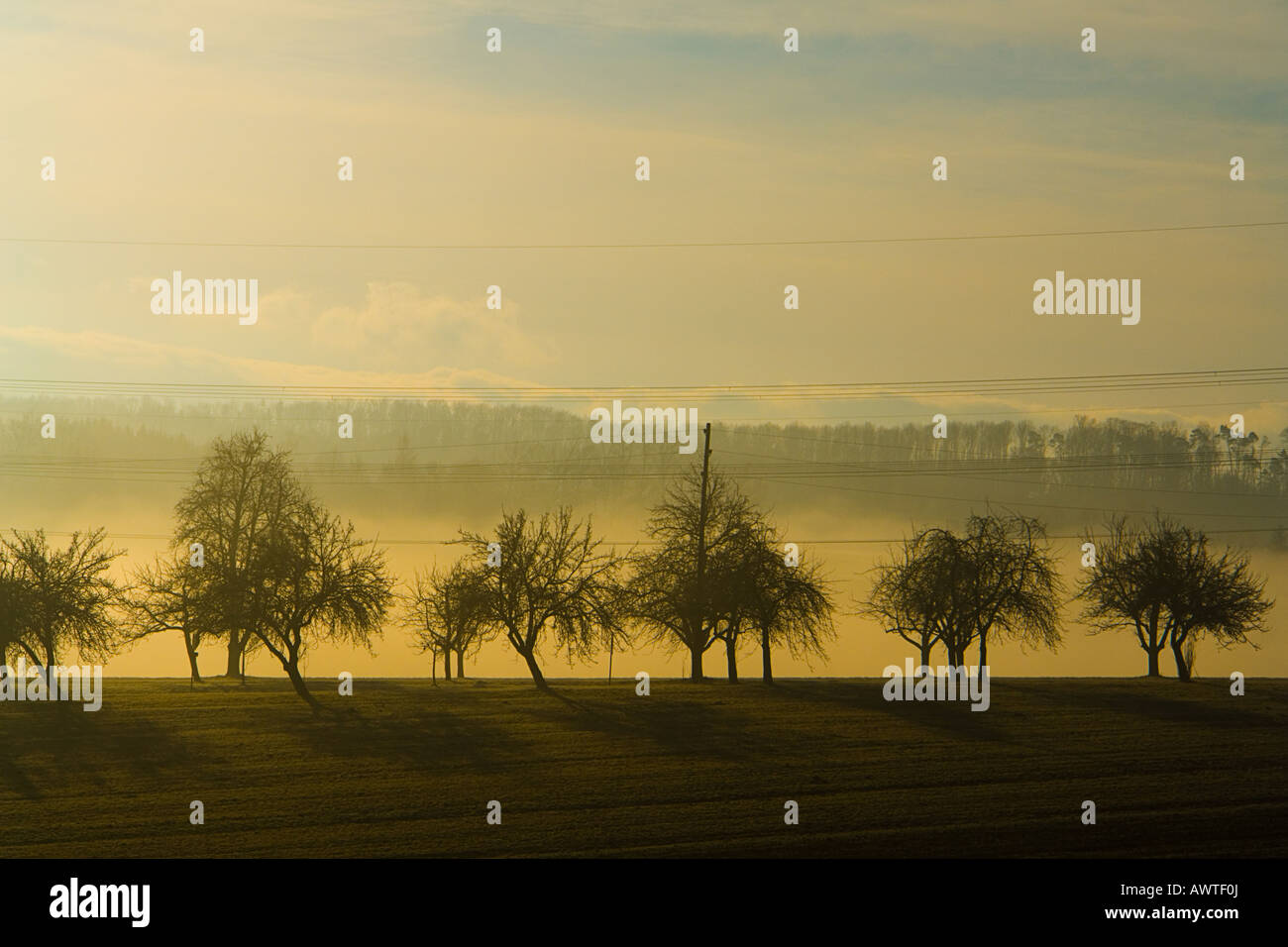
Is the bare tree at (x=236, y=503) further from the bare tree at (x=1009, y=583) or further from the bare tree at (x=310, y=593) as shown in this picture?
the bare tree at (x=1009, y=583)

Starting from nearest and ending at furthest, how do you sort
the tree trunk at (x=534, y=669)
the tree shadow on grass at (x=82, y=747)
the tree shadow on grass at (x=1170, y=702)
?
the tree shadow on grass at (x=82, y=747)
the tree shadow on grass at (x=1170, y=702)
the tree trunk at (x=534, y=669)

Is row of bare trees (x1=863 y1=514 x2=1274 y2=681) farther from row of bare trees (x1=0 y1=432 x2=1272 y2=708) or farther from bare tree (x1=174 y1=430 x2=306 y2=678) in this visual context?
bare tree (x1=174 y1=430 x2=306 y2=678)

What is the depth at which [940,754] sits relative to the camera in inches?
→ 1892

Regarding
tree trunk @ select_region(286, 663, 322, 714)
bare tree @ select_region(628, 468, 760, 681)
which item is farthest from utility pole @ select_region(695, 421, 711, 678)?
tree trunk @ select_region(286, 663, 322, 714)

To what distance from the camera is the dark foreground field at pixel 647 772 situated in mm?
36812

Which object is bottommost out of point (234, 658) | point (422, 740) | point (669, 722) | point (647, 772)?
point (647, 772)

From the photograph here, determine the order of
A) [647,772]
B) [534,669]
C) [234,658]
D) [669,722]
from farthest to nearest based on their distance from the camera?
[234,658], [534,669], [669,722], [647,772]

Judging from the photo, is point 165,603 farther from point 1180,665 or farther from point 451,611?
point 1180,665

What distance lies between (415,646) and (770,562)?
20.8 meters

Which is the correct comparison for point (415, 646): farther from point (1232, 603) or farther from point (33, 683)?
point (1232, 603)

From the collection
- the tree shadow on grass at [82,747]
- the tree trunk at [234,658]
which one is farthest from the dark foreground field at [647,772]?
the tree trunk at [234,658]

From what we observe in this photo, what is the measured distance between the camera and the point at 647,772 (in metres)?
45.2

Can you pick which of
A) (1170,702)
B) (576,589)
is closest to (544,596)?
(576,589)
